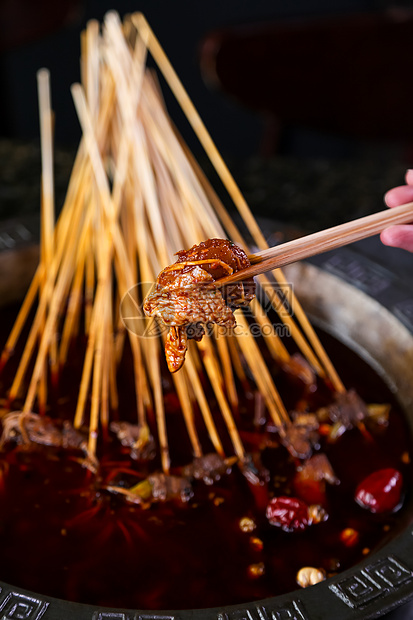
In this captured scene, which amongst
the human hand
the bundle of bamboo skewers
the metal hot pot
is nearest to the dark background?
the metal hot pot

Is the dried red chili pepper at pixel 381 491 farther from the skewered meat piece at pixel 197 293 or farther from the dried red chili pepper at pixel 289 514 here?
the skewered meat piece at pixel 197 293

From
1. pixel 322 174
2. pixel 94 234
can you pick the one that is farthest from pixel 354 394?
pixel 322 174

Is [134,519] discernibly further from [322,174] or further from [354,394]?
[322,174]

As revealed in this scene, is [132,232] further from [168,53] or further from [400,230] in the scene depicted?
[168,53]

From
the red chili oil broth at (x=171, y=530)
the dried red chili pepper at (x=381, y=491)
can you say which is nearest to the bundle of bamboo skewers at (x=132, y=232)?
the red chili oil broth at (x=171, y=530)

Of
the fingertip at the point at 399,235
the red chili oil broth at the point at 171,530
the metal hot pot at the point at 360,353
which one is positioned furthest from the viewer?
the fingertip at the point at 399,235

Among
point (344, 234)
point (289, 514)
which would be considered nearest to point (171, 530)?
point (289, 514)

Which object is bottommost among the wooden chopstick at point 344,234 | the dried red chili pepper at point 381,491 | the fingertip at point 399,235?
the dried red chili pepper at point 381,491
